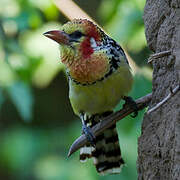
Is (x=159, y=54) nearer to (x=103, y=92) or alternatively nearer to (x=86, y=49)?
(x=86, y=49)

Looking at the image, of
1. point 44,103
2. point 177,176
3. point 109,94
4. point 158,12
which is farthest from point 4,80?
point 44,103

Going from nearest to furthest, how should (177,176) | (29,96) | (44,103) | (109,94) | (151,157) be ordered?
(177,176), (151,157), (109,94), (29,96), (44,103)

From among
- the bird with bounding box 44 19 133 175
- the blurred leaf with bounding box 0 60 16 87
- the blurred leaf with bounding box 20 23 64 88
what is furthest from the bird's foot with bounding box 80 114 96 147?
the blurred leaf with bounding box 20 23 64 88

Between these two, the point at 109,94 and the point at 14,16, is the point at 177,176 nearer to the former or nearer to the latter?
the point at 109,94

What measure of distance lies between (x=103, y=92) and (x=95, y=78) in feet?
0.33

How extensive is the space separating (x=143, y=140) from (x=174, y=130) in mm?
193

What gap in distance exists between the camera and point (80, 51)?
7.77 ft

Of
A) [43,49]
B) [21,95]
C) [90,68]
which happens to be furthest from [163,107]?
[43,49]

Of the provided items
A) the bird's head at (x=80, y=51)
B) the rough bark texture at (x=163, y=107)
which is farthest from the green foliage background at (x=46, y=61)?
the rough bark texture at (x=163, y=107)

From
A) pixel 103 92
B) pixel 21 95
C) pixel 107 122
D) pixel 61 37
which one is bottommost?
pixel 107 122

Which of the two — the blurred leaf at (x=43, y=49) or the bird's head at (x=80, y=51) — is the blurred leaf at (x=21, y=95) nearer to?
the blurred leaf at (x=43, y=49)

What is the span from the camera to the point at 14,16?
10.8 feet

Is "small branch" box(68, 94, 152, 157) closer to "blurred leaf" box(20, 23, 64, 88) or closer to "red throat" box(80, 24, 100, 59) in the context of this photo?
"red throat" box(80, 24, 100, 59)

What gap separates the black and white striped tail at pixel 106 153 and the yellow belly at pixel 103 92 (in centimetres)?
13
